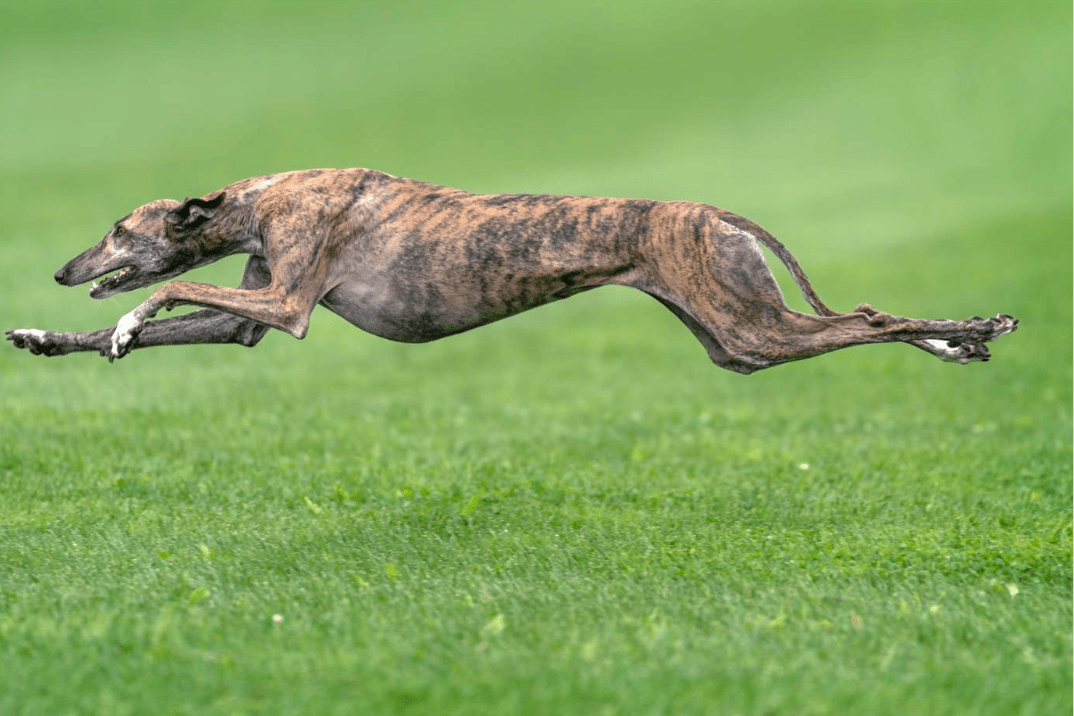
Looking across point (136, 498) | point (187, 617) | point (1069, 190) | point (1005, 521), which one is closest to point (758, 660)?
point (187, 617)

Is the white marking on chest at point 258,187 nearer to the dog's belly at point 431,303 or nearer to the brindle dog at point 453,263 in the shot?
the brindle dog at point 453,263

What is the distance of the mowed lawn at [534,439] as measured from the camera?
252 inches

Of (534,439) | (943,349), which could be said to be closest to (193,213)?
(943,349)

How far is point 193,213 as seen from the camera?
7656mm

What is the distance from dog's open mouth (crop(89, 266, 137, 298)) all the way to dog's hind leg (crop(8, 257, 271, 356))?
1.06 ft

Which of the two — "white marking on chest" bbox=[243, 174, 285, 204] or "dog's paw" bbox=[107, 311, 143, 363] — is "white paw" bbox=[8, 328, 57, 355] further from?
"white marking on chest" bbox=[243, 174, 285, 204]

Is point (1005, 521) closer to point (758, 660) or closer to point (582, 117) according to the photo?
point (758, 660)

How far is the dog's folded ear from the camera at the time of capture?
7.63 meters

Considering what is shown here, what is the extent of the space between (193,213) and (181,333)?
0.91 meters

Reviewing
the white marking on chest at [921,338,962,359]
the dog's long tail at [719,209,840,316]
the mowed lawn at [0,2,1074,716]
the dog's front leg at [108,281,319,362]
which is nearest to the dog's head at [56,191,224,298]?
the dog's front leg at [108,281,319,362]

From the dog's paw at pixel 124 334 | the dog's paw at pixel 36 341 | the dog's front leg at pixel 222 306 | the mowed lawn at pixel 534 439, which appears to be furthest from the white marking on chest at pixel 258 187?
the mowed lawn at pixel 534 439

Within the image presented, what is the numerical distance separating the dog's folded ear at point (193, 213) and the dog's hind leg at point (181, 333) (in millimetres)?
540

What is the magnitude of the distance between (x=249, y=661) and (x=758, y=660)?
7.83ft

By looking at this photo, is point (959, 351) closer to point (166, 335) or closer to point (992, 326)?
point (992, 326)
